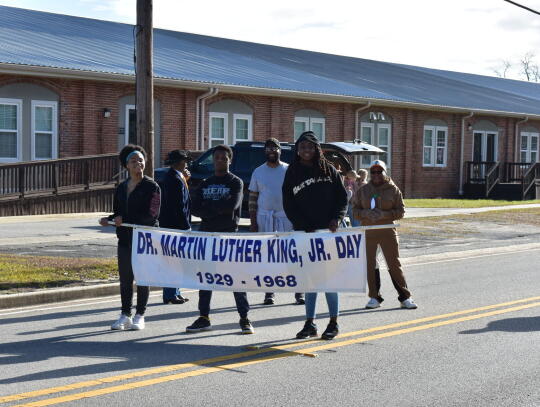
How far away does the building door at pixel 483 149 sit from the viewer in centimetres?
4256

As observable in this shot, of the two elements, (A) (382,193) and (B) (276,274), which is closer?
(B) (276,274)

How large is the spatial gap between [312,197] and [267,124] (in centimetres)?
2443

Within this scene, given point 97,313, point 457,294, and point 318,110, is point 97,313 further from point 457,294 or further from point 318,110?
point 318,110

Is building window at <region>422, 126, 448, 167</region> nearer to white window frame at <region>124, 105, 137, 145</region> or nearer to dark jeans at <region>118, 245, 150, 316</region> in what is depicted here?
white window frame at <region>124, 105, 137, 145</region>

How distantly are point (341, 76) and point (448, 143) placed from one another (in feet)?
18.3

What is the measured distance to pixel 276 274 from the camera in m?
9.18

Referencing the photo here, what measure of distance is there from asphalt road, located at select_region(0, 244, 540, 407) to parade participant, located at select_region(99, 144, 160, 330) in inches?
9.9

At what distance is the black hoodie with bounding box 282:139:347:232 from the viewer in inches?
356

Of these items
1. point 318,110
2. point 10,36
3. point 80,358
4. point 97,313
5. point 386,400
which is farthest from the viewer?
point 318,110

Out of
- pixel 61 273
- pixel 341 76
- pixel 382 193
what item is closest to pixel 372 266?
pixel 382 193

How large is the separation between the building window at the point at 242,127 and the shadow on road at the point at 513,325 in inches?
892

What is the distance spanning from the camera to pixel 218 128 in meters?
32.0

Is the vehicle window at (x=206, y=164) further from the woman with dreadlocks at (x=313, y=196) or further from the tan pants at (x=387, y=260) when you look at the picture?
the woman with dreadlocks at (x=313, y=196)

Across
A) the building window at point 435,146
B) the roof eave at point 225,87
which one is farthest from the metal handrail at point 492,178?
the roof eave at point 225,87
